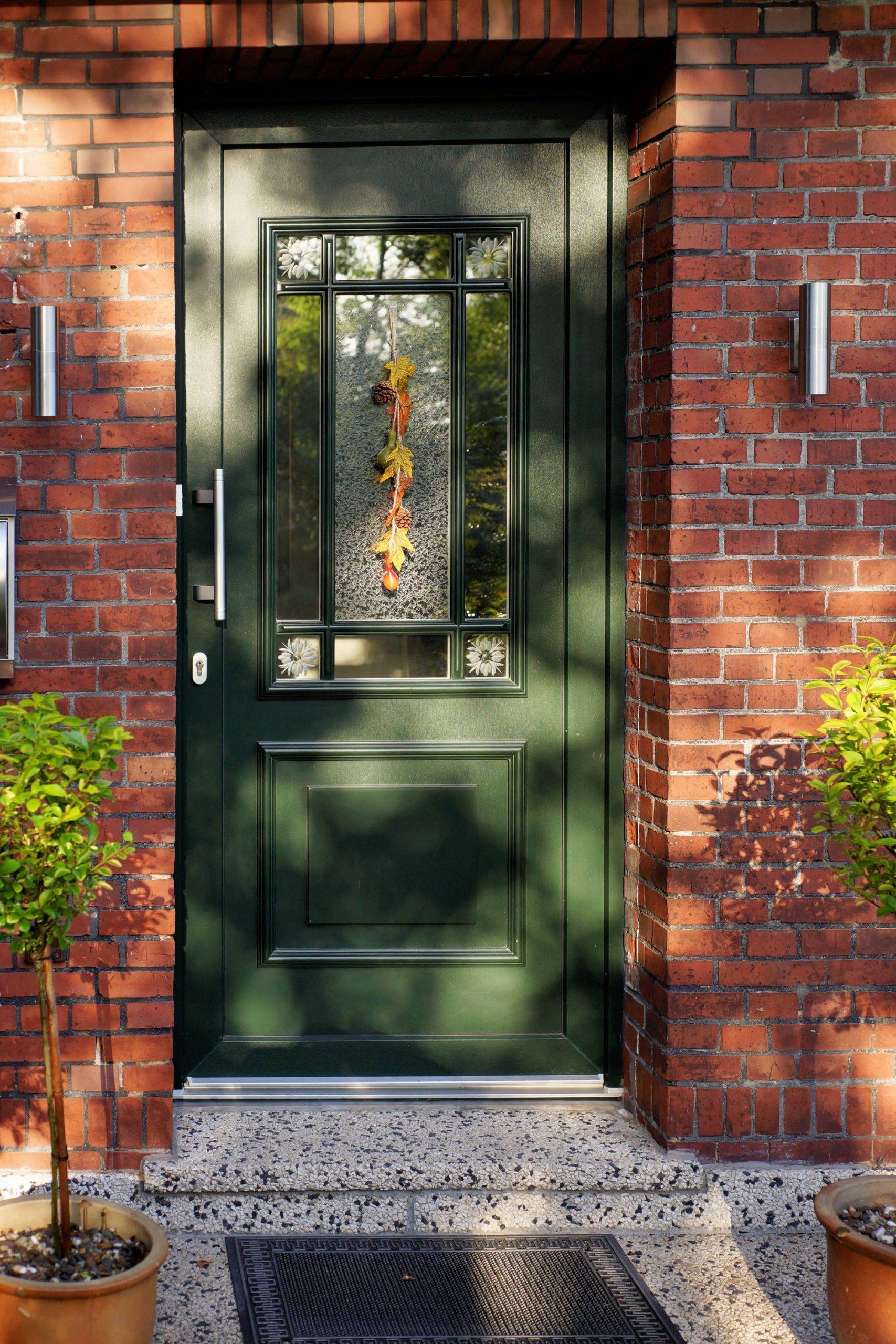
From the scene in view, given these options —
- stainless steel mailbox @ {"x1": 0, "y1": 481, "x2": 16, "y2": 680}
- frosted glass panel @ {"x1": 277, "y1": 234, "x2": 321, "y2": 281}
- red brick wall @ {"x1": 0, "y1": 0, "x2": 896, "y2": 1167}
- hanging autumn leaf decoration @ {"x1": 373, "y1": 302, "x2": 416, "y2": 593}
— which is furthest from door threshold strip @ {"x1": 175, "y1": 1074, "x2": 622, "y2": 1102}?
frosted glass panel @ {"x1": 277, "y1": 234, "x2": 321, "y2": 281}

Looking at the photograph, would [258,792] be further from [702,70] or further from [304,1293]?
[702,70]

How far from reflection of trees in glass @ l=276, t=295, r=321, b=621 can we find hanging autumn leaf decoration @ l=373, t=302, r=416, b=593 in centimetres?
18

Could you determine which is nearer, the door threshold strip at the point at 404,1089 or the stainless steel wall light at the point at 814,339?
the stainless steel wall light at the point at 814,339

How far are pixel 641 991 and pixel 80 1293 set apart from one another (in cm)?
169

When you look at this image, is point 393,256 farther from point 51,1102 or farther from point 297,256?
point 51,1102

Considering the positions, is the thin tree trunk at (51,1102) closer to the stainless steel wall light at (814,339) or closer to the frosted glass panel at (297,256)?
the frosted glass panel at (297,256)

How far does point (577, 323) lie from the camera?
3477 millimetres

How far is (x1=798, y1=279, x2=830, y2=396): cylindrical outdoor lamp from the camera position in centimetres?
308

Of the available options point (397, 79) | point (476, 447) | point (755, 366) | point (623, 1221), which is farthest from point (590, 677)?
point (397, 79)

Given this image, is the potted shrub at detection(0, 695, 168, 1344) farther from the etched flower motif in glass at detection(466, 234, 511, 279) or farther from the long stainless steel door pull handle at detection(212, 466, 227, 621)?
the etched flower motif in glass at detection(466, 234, 511, 279)

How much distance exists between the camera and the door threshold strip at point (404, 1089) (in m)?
3.48

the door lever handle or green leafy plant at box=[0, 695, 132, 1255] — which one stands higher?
the door lever handle

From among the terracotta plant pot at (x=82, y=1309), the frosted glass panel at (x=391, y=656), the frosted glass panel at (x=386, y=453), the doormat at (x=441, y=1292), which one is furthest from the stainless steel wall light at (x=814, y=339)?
the terracotta plant pot at (x=82, y=1309)

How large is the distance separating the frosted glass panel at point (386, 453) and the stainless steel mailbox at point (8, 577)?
871 mm
